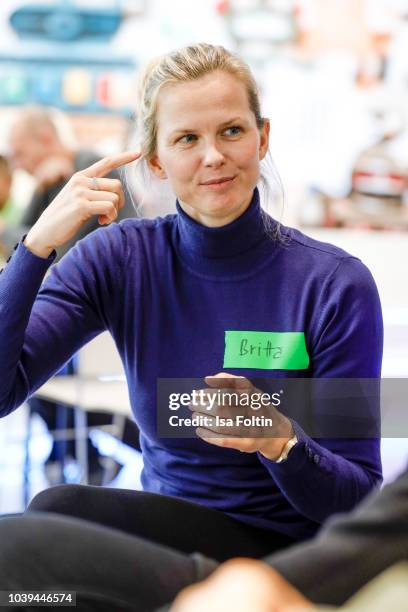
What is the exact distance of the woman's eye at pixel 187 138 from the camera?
50.1 inches

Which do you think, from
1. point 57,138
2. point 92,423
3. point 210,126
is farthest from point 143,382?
point 57,138

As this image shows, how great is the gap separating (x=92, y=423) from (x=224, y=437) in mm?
2091

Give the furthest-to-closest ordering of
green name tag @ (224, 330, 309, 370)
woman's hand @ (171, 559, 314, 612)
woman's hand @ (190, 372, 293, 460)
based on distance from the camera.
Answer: green name tag @ (224, 330, 309, 370) → woman's hand @ (190, 372, 293, 460) → woman's hand @ (171, 559, 314, 612)

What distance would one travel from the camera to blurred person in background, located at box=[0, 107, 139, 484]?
3.13 metres

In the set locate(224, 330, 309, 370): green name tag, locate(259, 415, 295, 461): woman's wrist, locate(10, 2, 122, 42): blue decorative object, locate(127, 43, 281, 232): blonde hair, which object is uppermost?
locate(10, 2, 122, 42): blue decorative object

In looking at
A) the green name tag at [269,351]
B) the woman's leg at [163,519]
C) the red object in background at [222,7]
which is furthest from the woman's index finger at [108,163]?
the red object in background at [222,7]

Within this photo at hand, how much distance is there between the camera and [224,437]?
1.03 m

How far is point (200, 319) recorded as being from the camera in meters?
1.27

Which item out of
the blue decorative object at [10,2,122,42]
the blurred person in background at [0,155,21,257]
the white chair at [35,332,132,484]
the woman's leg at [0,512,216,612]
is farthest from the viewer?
the blue decorative object at [10,2,122,42]

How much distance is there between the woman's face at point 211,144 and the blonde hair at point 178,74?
1cm

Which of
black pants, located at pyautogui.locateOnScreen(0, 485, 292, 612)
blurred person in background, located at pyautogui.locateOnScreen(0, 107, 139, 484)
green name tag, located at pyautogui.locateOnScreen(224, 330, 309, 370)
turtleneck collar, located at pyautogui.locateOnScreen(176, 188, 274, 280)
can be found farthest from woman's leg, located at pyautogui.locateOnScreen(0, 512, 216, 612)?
blurred person in background, located at pyautogui.locateOnScreen(0, 107, 139, 484)

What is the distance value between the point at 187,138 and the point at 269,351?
331 mm

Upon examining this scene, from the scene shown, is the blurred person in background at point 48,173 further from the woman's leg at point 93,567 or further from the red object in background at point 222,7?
the woman's leg at point 93,567

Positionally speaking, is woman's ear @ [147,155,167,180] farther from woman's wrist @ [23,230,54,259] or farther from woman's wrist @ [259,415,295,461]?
woman's wrist @ [259,415,295,461]
